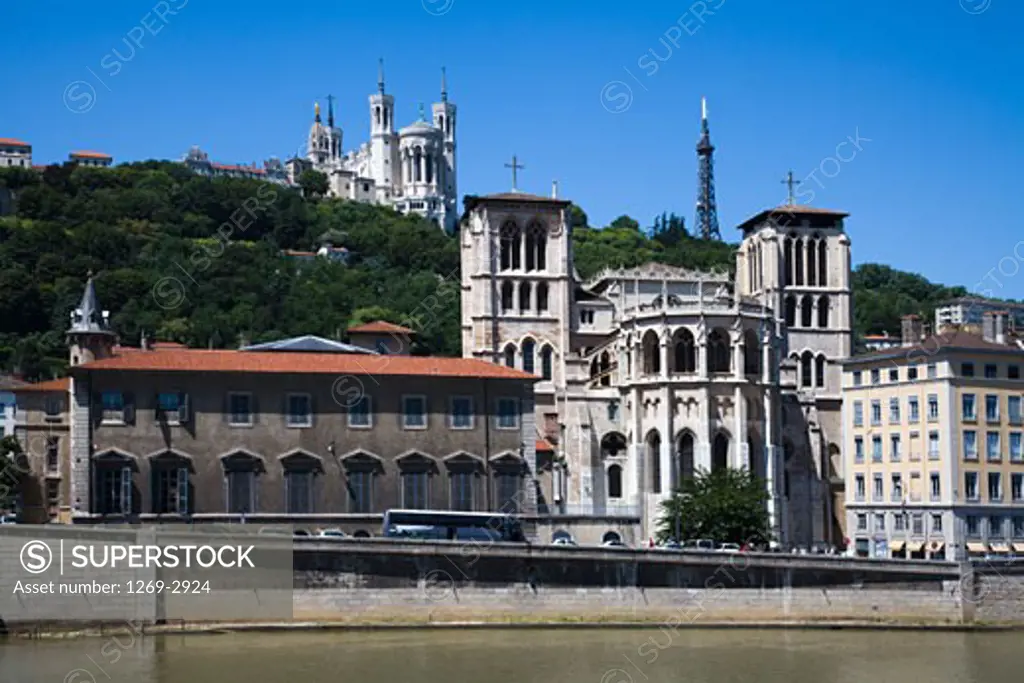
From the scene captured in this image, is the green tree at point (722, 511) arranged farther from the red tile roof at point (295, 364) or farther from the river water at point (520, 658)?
the river water at point (520, 658)

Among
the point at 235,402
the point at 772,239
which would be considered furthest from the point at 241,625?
the point at 772,239

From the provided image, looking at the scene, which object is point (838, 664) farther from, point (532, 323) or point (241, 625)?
point (532, 323)

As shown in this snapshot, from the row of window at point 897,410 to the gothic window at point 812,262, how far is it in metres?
18.2

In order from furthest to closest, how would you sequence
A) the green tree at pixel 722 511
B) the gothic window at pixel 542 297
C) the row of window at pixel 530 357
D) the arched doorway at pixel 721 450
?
the gothic window at pixel 542 297 → the row of window at pixel 530 357 → the arched doorway at pixel 721 450 → the green tree at pixel 722 511

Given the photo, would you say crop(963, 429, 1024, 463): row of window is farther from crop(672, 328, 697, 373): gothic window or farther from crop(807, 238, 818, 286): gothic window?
crop(807, 238, 818, 286): gothic window

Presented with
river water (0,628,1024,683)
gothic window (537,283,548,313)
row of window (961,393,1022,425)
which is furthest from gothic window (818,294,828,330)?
river water (0,628,1024,683)

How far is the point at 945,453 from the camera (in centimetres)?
7894

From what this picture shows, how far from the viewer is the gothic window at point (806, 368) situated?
328ft

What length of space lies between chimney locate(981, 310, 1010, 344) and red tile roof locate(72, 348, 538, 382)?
93.5 feet

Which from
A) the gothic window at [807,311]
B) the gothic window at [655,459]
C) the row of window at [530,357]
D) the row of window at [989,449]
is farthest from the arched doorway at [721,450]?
the gothic window at [807,311]

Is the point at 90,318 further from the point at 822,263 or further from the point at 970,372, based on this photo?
the point at 822,263

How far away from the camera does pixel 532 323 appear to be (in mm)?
94312

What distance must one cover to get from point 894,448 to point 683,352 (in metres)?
12.1

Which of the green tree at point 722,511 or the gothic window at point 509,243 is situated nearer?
the green tree at point 722,511
